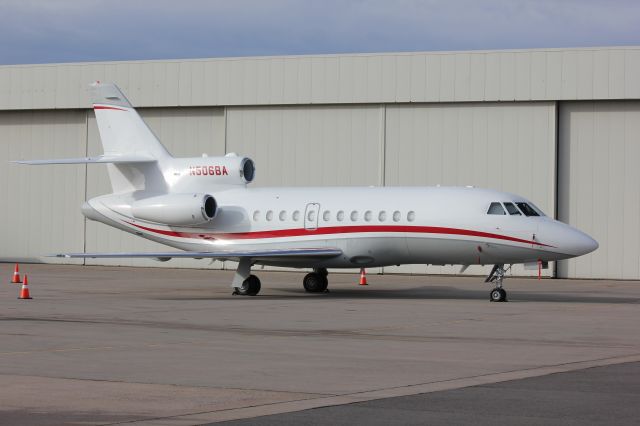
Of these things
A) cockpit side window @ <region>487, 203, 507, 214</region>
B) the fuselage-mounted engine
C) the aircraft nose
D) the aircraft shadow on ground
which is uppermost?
the fuselage-mounted engine

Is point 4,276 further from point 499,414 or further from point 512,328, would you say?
point 499,414

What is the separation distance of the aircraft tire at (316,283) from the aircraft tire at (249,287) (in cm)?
243

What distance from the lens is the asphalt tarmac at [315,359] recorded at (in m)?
10.4

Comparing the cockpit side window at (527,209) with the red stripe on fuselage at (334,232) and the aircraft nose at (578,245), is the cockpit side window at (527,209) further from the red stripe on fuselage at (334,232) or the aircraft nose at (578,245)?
the aircraft nose at (578,245)

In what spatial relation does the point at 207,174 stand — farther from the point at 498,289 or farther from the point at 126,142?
the point at 498,289

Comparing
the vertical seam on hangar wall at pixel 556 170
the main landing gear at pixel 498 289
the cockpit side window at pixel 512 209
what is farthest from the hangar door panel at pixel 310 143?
the main landing gear at pixel 498 289

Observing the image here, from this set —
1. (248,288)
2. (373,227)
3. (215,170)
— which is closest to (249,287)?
(248,288)

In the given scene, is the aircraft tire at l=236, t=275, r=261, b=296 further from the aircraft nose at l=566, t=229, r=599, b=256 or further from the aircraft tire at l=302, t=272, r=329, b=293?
the aircraft nose at l=566, t=229, r=599, b=256

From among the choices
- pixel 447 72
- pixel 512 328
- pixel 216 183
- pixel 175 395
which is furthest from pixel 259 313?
pixel 447 72

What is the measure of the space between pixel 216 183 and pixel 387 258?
19.7ft

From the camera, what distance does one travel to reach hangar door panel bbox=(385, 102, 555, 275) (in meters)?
40.0

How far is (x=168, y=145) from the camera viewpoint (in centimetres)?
4581

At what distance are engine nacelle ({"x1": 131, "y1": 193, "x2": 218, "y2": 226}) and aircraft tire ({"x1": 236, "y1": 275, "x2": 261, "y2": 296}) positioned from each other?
2388mm

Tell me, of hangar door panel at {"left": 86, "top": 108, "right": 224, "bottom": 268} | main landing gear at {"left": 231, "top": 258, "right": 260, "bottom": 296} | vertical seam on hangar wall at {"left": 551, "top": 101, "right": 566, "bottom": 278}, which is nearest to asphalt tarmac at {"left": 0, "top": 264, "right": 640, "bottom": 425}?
main landing gear at {"left": 231, "top": 258, "right": 260, "bottom": 296}
